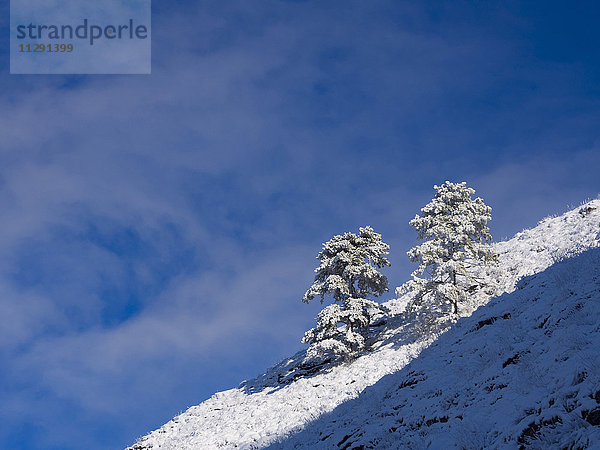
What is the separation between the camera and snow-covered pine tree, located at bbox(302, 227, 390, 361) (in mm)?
30422

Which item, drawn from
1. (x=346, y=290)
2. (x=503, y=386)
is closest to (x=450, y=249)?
(x=346, y=290)

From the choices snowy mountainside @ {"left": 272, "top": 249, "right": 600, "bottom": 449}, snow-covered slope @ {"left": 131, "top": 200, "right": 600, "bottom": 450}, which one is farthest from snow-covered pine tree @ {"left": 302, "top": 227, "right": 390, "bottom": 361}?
snowy mountainside @ {"left": 272, "top": 249, "right": 600, "bottom": 449}

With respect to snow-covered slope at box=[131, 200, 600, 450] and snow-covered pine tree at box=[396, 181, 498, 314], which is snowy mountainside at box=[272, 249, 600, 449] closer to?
snow-covered slope at box=[131, 200, 600, 450]

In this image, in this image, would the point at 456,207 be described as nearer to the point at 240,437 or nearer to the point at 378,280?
the point at 378,280

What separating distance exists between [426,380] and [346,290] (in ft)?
60.4

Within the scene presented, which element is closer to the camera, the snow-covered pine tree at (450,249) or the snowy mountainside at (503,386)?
the snowy mountainside at (503,386)

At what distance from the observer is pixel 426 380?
1394 centimetres

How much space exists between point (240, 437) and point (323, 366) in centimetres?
966

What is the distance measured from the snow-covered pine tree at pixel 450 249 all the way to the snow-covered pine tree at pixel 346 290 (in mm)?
4437

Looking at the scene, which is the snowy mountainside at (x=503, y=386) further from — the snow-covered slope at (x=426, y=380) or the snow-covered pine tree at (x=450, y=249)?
the snow-covered pine tree at (x=450, y=249)

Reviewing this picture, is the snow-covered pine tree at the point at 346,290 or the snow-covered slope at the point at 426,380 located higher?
the snow-covered pine tree at the point at 346,290

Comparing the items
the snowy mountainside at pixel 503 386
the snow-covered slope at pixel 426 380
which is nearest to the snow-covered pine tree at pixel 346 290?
the snow-covered slope at pixel 426 380

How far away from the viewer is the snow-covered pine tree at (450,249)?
88.7ft

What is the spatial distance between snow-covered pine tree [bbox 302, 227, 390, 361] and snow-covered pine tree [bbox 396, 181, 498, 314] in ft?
14.6
